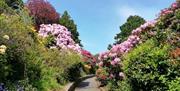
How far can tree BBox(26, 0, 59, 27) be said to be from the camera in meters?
42.8

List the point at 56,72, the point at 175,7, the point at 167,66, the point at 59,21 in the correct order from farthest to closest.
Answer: the point at 59,21 → the point at 56,72 → the point at 175,7 → the point at 167,66

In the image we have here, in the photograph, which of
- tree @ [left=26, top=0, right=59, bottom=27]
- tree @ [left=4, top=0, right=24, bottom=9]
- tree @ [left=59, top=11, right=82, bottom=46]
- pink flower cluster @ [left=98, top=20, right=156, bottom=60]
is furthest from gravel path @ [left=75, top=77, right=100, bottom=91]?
tree @ [left=59, top=11, right=82, bottom=46]

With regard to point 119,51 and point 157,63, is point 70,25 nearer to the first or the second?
point 119,51

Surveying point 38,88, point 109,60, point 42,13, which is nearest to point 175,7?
point 109,60

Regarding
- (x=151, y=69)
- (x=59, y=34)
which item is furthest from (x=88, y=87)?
(x=151, y=69)

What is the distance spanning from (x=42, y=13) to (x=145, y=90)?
96.7 ft

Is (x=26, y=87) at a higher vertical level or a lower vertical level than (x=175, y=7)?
lower

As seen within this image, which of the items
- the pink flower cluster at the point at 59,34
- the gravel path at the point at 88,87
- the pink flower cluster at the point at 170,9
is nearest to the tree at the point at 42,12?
the pink flower cluster at the point at 59,34

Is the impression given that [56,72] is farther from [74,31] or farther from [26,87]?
[74,31]

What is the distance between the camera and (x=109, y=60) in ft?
73.1

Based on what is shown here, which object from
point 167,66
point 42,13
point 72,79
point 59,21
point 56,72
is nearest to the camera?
point 167,66

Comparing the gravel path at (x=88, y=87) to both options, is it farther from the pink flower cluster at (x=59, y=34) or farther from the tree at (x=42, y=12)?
the tree at (x=42, y=12)

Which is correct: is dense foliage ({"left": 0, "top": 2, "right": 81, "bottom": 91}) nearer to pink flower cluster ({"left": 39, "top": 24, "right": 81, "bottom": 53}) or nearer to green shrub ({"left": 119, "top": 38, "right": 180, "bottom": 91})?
green shrub ({"left": 119, "top": 38, "right": 180, "bottom": 91})

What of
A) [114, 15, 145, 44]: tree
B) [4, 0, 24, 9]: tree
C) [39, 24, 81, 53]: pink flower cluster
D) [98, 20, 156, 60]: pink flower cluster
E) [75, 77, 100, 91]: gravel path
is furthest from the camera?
[114, 15, 145, 44]: tree
